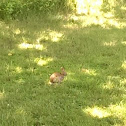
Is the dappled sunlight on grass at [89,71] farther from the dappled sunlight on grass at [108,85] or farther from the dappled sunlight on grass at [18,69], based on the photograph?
the dappled sunlight on grass at [18,69]

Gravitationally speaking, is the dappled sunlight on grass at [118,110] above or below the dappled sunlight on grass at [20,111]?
above

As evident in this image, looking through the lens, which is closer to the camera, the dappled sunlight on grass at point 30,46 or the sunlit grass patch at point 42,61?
the sunlit grass patch at point 42,61

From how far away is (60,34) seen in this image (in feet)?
27.2

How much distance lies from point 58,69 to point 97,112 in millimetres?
1777

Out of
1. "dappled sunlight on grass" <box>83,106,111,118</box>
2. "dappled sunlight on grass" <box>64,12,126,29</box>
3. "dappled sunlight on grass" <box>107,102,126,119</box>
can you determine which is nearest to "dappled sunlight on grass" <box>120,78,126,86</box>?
"dappled sunlight on grass" <box>107,102,126,119</box>

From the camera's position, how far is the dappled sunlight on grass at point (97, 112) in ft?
14.9

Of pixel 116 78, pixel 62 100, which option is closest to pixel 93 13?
pixel 116 78

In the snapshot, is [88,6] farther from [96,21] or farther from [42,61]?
[42,61]

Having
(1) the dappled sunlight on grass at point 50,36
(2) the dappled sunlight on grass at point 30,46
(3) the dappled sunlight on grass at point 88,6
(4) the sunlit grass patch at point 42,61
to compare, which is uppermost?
(3) the dappled sunlight on grass at point 88,6

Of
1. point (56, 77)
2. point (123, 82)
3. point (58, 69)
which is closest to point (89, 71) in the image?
point (58, 69)

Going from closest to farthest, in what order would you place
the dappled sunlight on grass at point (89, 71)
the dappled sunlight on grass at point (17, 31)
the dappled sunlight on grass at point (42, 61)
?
the dappled sunlight on grass at point (89, 71) < the dappled sunlight on grass at point (42, 61) < the dappled sunlight on grass at point (17, 31)

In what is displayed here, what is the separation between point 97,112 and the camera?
4.61 m

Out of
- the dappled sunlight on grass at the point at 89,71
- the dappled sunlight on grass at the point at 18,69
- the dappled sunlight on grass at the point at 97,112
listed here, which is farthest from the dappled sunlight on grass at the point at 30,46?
the dappled sunlight on grass at the point at 97,112

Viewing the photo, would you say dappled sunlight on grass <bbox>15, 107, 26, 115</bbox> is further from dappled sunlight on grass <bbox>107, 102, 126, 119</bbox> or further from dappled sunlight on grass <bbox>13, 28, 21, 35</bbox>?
dappled sunlight on grass <bbox>13, 28, 21, 35</bbox>
